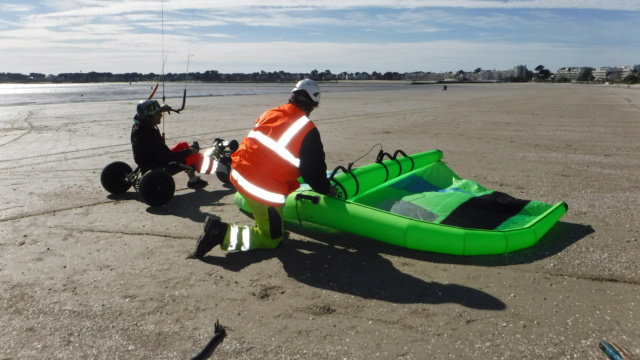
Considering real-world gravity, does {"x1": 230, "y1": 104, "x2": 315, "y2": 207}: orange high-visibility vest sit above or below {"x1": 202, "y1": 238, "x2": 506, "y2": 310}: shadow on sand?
above

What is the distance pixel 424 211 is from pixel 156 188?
141 inches

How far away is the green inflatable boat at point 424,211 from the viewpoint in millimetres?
4629

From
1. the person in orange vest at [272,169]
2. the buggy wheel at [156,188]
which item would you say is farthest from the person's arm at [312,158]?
the buggy wheel at [156,188]

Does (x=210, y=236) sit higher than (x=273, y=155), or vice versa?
(x=273, y=155)

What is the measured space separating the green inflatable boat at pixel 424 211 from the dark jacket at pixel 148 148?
56.5 inches

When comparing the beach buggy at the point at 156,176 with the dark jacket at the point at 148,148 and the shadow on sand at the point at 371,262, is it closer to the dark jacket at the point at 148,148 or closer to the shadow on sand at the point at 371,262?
the dark jacket at the point at 148,148

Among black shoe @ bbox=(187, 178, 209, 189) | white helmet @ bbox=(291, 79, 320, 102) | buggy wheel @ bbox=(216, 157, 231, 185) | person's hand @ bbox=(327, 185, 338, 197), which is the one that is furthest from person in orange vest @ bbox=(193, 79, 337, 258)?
black shoe @ bbox=(187, 178, 209, 189)

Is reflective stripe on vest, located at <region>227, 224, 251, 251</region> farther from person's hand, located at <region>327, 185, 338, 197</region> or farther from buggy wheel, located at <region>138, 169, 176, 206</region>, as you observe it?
buggy wheel, located at <region>138, 169, 176, 206</region>

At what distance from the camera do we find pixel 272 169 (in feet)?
15.7

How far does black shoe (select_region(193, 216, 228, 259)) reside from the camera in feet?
15.3

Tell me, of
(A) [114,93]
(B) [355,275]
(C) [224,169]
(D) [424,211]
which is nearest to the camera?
(B) [355,275]

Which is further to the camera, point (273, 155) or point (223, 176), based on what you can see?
point (223, 176)

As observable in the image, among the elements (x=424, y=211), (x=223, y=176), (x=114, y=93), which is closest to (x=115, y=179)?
Result: (x=223, y=176)

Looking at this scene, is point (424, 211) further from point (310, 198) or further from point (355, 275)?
point (355, 275)
